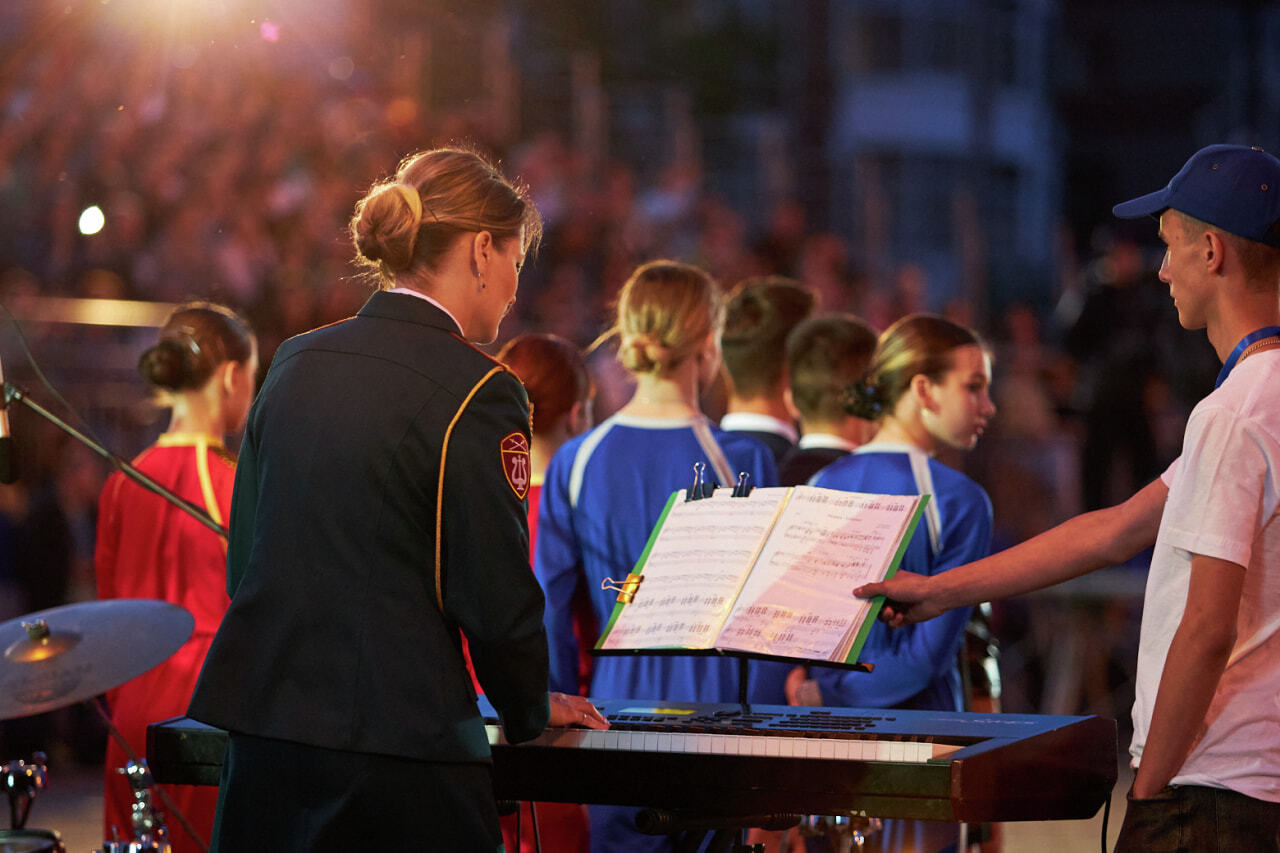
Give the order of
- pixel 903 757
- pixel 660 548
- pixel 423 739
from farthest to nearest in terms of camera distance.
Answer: pixel 660 548 < pixel 903 757 < pixel 423 739

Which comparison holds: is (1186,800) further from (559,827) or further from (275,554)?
(559,827)

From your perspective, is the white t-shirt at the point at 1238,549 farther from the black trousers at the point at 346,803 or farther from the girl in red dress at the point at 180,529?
the girl in red dress at the point at 180,529

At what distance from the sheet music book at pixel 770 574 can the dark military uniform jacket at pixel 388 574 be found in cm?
54

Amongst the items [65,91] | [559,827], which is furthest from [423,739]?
[65,91]

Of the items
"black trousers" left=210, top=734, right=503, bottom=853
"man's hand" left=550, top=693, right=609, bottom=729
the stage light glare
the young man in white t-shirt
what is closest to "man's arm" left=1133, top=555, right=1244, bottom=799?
the young man in white t-shirt

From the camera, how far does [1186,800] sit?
7.51 ft

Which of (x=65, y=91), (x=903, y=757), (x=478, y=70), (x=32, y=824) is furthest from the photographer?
(x=478, y=70)

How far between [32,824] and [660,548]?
4.37 m

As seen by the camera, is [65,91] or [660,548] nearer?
[660,548]

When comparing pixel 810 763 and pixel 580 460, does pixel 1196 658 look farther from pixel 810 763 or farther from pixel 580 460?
pixel 580 460

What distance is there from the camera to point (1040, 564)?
2.76 metres

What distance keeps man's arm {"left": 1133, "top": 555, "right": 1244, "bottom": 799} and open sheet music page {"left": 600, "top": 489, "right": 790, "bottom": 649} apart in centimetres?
79

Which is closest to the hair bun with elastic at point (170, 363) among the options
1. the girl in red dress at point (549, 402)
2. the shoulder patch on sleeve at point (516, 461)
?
the girl in red dress at point (549, 402)

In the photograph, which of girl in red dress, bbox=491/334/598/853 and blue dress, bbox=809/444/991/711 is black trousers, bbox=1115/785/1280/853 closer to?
blue dress, bbox=809/444/991/711
